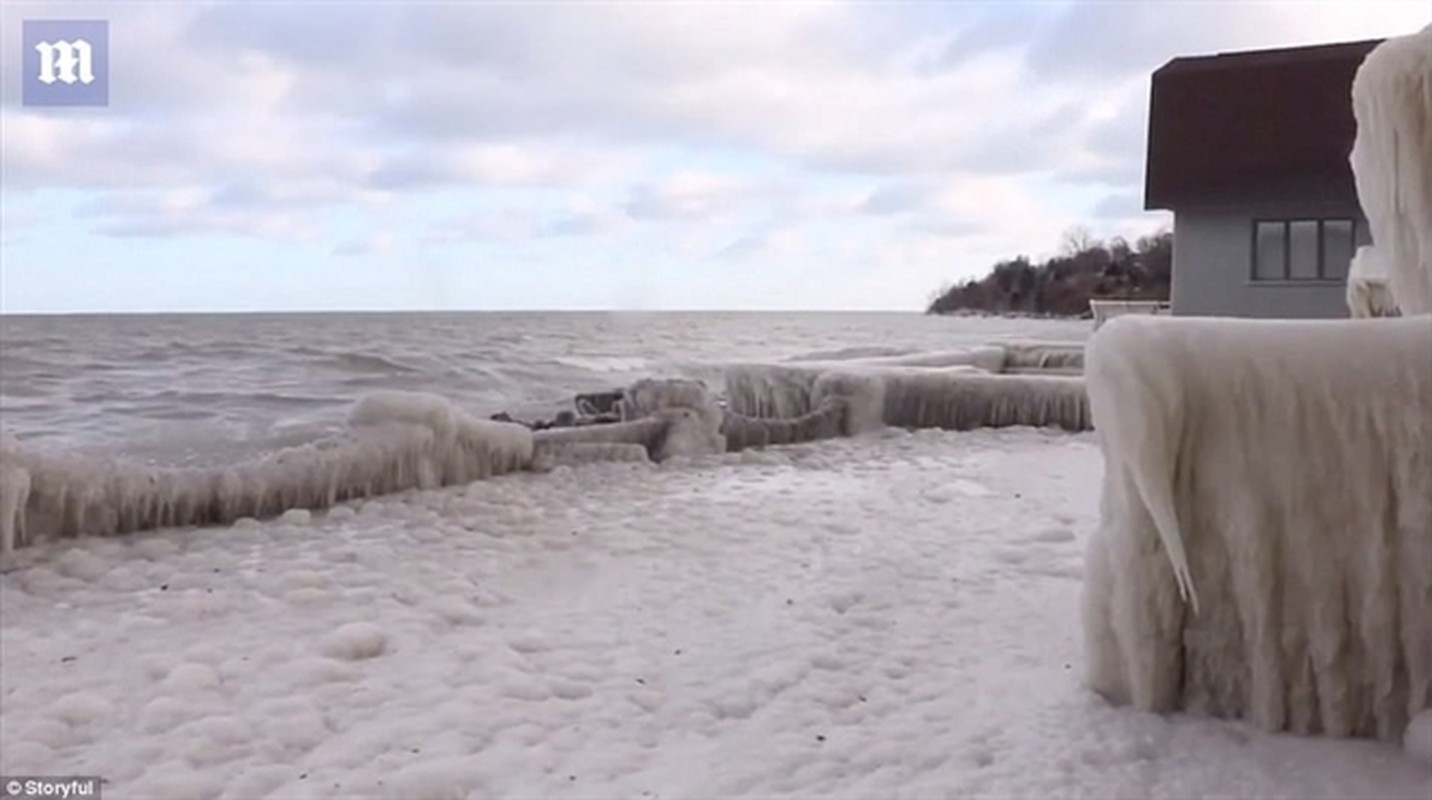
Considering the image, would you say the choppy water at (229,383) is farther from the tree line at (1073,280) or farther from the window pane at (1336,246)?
the tree line at (1073,280)

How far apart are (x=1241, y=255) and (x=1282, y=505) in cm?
1116

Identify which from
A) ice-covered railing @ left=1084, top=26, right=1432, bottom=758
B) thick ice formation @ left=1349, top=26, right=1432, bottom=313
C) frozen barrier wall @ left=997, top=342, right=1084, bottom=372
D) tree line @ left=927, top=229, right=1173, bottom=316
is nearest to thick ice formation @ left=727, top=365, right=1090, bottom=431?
frozen barrier wall @ left=997, top=342, right=1084, bottom=372

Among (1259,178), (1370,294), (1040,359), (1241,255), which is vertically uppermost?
(1259,178)

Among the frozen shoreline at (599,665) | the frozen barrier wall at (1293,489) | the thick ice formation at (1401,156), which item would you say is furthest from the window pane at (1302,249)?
the frozen barrier wall at (1293,489)

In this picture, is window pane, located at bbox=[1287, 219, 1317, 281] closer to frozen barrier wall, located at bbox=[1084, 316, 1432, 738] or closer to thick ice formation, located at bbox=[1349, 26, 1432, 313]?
thick ice formation, located at bbox=[1349, 26, 1432, 313]

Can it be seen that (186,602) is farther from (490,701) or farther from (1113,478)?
(1113,478)

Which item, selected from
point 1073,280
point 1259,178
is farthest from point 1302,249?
point 1073,280

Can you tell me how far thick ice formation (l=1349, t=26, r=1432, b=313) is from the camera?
8.61 feet

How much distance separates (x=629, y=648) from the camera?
3086mm

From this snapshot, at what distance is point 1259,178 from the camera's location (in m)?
11.5

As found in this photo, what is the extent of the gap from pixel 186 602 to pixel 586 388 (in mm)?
11949

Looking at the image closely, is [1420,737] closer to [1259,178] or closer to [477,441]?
[477,441]

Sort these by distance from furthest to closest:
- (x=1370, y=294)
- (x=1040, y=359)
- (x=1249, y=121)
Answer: (x=1040, y=359) → (x=1249, y=121) → (x=1370, y=294)

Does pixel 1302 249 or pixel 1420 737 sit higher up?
pixel 1302 249
